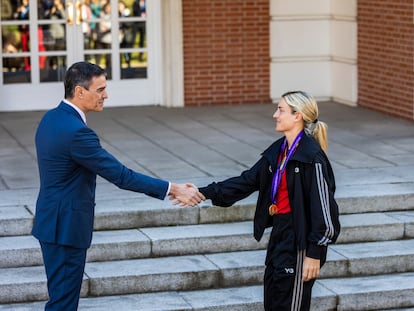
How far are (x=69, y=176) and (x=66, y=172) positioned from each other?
35mm

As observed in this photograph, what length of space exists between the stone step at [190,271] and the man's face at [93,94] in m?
2.04

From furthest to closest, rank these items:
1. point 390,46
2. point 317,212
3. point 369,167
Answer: point 390,46 < point 369,167 < point 317,212

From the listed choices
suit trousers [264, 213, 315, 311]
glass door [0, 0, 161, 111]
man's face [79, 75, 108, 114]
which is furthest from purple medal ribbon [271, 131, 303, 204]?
glass door [0, 0, 161, 111]

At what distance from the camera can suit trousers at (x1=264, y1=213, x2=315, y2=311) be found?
19.4 feet

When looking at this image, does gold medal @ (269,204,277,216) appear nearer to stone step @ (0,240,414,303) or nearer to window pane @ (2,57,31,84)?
stone step @ (0,240,414,303)

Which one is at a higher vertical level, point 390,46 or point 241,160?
point 390,46

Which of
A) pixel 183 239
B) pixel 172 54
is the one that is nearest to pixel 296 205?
pixel 183 239

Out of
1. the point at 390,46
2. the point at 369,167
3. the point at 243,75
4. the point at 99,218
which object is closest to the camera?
the point at 99,218

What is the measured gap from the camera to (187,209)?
8375 mm

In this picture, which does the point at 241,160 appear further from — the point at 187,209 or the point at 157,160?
the point at 187,209

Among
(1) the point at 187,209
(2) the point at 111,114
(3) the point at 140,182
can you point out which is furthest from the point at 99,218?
(2) the point at 111,114

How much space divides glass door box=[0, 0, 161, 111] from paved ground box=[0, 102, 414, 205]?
38 cm

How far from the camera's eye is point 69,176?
5.80 m

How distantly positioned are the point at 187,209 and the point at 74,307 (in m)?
2.56
